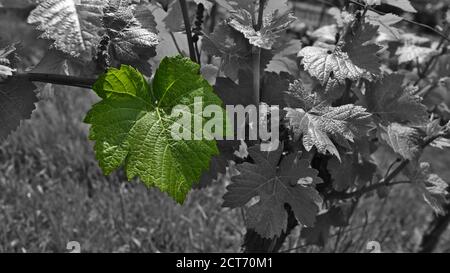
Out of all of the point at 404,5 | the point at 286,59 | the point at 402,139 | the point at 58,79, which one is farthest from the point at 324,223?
the point at 58,79

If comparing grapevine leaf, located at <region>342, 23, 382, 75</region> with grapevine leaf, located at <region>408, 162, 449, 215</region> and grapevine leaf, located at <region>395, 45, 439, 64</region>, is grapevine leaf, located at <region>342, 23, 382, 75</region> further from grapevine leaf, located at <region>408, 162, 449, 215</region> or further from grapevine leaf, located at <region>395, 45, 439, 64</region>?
grapevine leaf, located at <region>395, 45, 439, 64</region>

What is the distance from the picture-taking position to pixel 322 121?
1.11m

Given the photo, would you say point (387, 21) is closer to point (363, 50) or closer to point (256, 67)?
point (363, 50)

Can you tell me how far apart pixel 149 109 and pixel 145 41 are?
0.47 feet

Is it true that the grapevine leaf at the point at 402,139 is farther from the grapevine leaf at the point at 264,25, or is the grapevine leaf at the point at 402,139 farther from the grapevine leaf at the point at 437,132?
the grapevine leaf at the point at 264,25

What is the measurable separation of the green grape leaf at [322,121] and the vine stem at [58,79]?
39 cm

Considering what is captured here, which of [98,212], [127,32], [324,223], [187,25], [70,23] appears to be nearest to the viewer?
[70,23]

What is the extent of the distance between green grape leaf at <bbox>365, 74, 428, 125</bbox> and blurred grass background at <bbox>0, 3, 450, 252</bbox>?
65 centimetres

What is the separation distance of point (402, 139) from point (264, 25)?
421 millimetres

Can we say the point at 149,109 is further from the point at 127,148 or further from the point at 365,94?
the point at 365,94

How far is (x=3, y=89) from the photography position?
3.39ft

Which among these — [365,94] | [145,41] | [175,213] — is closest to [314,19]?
[175,213]

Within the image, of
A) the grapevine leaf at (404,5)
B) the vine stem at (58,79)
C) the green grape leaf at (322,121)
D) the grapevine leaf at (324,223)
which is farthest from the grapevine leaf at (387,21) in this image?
the vine stem at (58,79)

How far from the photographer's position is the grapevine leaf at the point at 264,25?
1.07m
